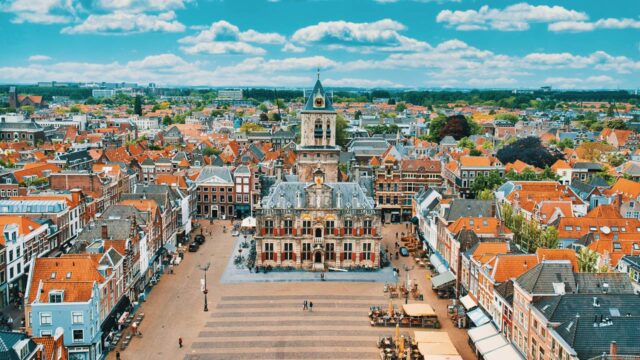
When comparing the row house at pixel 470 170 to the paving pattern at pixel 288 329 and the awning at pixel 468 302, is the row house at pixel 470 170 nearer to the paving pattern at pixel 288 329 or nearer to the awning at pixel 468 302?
the paving pattern at pixel 288 329

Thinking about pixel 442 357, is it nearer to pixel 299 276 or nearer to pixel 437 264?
pixel 437 264

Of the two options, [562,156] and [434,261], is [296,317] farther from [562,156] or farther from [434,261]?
[562,156]

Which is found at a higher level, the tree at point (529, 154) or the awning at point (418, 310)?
the tree at point (529, 154)

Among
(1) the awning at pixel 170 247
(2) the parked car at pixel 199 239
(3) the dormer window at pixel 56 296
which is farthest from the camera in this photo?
(2) the parked car at pixel 199 239

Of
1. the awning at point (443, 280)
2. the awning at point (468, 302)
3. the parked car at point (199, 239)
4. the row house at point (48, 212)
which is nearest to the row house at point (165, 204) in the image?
the parked car at point (199, 239)

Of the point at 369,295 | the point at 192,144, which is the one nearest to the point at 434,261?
the point at 369,295

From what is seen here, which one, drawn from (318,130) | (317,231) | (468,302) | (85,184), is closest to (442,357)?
(468,302)

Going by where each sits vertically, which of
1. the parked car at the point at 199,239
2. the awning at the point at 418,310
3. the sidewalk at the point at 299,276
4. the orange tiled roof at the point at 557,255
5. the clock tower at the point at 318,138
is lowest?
the sidewalk at the point at 299,276

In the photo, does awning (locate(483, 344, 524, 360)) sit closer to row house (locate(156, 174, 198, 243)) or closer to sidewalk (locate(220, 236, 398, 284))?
sidewalk (locate(220, 236, 398, 284))
